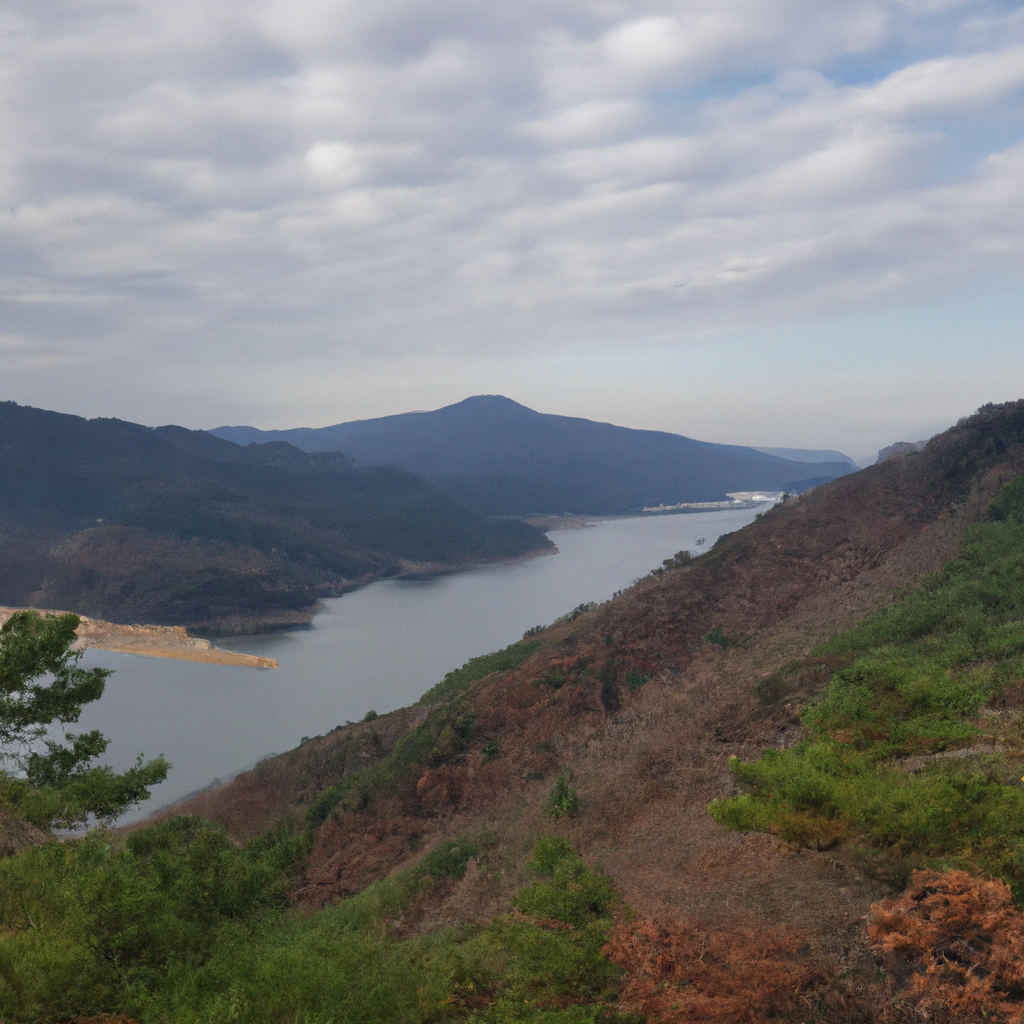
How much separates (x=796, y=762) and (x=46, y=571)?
7479cm

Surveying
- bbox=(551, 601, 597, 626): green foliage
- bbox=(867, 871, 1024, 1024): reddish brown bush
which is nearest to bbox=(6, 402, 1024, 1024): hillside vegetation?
bbox=(867, 871, 1024, 1024): reddish brown bush

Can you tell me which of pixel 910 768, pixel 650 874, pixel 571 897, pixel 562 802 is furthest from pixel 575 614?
pixel 571 897

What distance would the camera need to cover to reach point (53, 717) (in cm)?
1031

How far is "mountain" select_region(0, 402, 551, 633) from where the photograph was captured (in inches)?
2527

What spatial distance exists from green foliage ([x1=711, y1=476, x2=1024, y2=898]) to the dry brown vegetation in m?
0.46

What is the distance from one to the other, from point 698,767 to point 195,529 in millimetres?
72029

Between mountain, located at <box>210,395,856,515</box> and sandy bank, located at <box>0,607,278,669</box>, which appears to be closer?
sandy bank, located at <box>0,607,278,669</box>

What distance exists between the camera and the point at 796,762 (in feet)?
21.7

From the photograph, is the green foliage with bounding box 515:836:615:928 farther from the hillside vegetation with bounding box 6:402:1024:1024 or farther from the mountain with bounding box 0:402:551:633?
the mountain with bounding box 0:402:551:633

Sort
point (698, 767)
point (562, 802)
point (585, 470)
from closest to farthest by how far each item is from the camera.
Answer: point (698, 767) < point (562, 802) < point (585, 470)

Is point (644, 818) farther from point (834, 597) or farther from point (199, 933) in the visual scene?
point (834, 597)

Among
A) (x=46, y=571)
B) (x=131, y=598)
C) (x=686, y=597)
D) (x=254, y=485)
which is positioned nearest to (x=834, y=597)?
(x=686, y=597)

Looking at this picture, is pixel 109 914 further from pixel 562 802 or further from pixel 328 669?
pixel 328 669

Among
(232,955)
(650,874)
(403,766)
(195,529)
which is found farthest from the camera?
(195,529)
